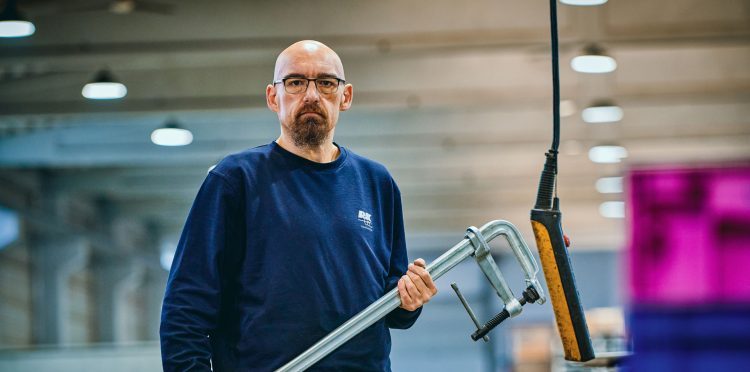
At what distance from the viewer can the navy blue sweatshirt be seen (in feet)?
8.34

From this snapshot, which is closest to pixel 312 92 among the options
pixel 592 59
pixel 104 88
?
pixel 592 59

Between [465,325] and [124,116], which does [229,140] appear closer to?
[124,116]

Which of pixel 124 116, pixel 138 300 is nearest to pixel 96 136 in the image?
pixel 124 116

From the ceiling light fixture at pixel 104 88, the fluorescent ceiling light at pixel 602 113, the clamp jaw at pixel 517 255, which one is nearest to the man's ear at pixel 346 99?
the clamp jaw at pixel 517 255

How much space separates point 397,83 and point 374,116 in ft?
10.2

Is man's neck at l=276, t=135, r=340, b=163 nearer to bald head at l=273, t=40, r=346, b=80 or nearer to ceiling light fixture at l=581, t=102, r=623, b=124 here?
bald head at l=273, t=40, r=346, b=80

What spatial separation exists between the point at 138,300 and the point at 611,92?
55.7ft

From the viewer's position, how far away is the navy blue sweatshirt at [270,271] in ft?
8.34

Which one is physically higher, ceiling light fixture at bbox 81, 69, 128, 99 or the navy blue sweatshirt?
ceiling light fixture at bbox 81, 69, 128, 99

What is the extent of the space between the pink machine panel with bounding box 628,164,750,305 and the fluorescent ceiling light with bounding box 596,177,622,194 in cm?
2109

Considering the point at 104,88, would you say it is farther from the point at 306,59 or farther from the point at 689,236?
the point at 689,236

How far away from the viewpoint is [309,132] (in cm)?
265

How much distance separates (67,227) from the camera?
22.1 meters

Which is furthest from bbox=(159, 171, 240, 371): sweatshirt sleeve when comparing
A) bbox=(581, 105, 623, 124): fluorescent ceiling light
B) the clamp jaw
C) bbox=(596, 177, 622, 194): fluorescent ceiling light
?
bbox=(596, 177, 622, 194): fluorescent ceiling light
